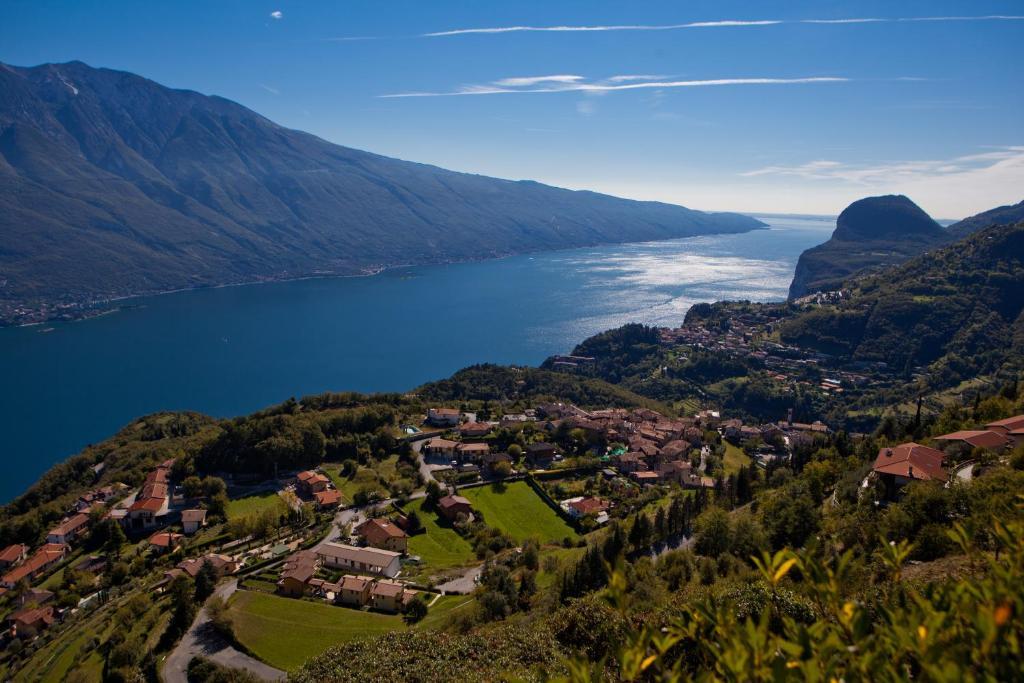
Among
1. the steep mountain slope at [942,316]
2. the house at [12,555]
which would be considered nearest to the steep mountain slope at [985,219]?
the steep mountain slope at [942,316]

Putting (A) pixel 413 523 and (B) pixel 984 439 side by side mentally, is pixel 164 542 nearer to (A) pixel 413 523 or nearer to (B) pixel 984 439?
(A) pixel 413 523

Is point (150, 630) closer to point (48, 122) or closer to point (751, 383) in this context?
point (751, 383)

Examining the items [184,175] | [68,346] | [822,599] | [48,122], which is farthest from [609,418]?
[48,122]

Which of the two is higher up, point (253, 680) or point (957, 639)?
point (957, 639)

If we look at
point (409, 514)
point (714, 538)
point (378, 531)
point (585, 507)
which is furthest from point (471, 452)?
point (714, 538)

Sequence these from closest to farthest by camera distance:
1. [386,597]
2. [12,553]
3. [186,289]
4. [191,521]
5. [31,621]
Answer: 1. [386,597]
2. [31,621]
3. [12,553]
4. [191,521]
5. [186,289]

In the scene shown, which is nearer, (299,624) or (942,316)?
(299,624)

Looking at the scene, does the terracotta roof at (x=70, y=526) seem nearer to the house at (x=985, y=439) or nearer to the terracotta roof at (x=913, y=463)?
the terracotta roof at (x=913, y=463)
